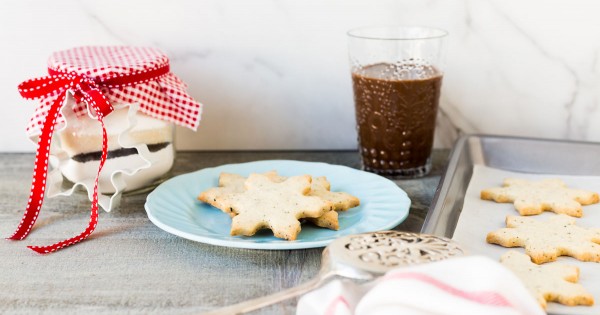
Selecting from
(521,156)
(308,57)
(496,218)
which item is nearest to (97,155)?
(308,57)

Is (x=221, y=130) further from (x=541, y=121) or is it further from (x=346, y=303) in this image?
(x=346, y=303)

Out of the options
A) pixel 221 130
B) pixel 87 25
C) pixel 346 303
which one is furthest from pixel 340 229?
pixel 87 25

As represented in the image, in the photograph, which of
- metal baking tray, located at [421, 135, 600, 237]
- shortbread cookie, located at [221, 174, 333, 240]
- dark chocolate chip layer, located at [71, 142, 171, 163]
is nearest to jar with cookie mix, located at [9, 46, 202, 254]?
dark chocolate chip layer, located at [71, 142, 171, 163]

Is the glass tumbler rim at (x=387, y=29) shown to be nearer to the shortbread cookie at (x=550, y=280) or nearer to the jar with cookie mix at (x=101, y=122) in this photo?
the jar with cookie mix at (x=101, y=122)

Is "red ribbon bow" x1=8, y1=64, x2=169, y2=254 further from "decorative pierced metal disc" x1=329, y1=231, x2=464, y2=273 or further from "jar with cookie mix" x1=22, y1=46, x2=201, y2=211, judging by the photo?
"decorative pierced metal disc" x1=329, y1=231, x2=464, y2=273

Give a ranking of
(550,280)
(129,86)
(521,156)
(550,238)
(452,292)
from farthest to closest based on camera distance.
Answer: (521,156) → (129,86) → (550,238) → (550,280) → (452,292)

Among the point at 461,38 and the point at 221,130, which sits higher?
the point at 461,38

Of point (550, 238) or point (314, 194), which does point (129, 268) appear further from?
point (550, 238)
